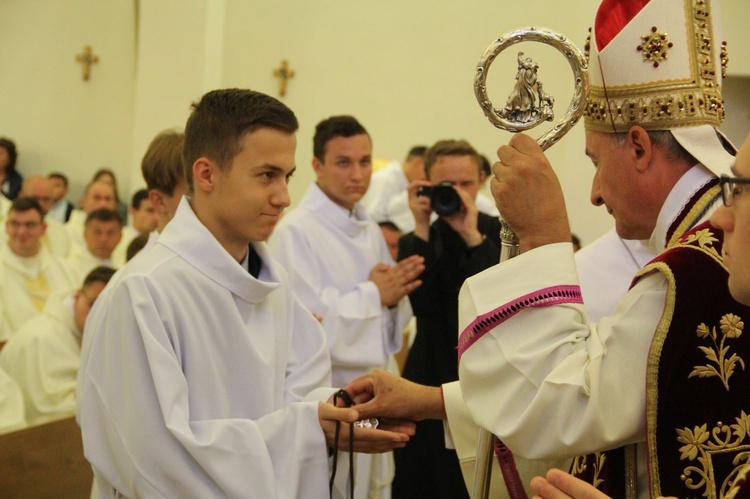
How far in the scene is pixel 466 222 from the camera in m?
4.41

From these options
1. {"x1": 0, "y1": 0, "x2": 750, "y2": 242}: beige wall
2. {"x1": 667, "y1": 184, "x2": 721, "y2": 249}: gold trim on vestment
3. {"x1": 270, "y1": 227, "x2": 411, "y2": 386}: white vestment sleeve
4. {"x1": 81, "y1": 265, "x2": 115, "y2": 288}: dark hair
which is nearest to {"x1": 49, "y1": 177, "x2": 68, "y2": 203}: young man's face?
{"x1": 0, "y1": 0, "x2": 750, "y2": 242}: beige wall

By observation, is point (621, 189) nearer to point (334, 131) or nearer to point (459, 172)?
point (459, 172)

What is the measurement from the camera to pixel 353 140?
506 cm

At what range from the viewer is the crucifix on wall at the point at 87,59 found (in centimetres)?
1289

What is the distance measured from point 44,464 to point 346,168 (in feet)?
7.13

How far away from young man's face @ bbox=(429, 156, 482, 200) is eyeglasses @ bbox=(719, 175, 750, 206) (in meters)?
3.27

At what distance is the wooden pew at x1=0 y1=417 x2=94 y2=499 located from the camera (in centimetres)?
385

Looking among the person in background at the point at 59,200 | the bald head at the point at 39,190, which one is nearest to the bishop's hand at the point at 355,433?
the bald head at the point at 39,190

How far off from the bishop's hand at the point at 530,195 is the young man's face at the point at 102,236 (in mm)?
7015

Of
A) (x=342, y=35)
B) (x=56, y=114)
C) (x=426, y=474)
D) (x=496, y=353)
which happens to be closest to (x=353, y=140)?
(x=426, y=474)

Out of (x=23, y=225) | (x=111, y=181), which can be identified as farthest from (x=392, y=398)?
(x=111, y=181)

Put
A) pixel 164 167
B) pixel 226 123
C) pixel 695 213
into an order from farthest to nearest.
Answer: pixel 164 167 < pixel 226 123 < pixel 695 213

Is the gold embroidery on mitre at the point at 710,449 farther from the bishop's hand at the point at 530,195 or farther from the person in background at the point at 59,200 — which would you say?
the person in background at the point at 59,200

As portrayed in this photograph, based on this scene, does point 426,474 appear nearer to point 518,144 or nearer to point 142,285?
point 142,285
